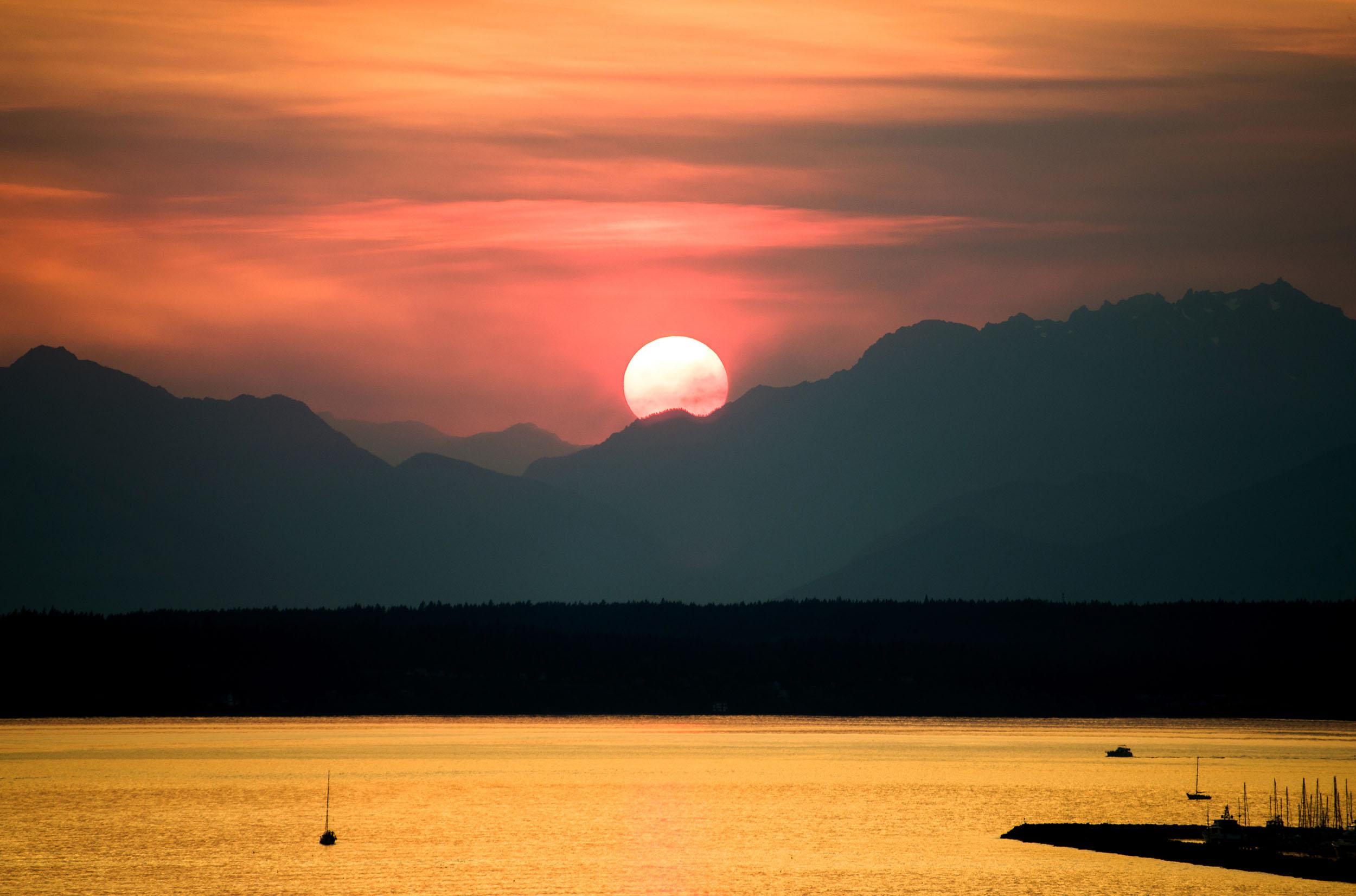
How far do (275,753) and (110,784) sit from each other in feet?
157

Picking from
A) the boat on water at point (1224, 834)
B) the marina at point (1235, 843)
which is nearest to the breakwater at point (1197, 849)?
the marina at point (1235, 843)

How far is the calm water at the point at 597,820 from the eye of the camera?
8856cm

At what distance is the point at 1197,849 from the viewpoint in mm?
86875

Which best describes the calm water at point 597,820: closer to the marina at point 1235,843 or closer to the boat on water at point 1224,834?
the marina at point 1235,843

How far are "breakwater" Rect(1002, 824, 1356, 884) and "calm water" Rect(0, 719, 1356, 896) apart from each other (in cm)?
94

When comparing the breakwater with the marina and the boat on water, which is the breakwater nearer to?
the marina

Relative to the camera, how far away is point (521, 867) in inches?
3708

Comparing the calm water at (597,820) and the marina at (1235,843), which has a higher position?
the marina at (1235,843)

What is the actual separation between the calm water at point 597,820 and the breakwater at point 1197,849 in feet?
3.10

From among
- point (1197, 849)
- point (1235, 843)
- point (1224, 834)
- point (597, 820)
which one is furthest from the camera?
point (597, 820)

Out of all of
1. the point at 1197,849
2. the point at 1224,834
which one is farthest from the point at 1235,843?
the point at 1197,849

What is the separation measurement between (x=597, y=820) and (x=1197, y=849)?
48.3 m

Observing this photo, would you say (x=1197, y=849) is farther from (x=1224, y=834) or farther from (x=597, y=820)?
(x=597, y=820)

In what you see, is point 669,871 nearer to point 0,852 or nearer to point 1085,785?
point 0,852
